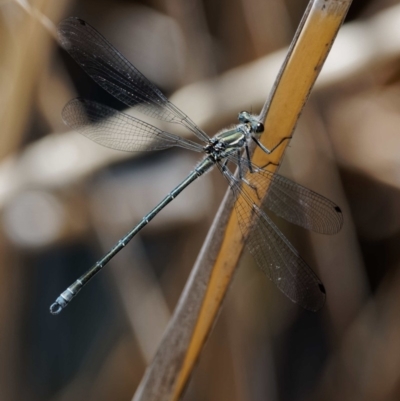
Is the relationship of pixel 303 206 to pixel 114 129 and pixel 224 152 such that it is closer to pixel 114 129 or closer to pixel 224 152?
pixel 224 152

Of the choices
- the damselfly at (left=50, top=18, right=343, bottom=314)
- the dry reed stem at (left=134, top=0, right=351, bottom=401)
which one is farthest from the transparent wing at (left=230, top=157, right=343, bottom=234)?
the dry reed stem at (left=134, top=0, right=351, bottom=401)

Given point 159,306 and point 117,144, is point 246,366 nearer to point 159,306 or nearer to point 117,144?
point 159,306

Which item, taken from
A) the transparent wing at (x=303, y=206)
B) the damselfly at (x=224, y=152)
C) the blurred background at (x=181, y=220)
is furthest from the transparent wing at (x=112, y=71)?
the transparent wing at (x=303, y=206)

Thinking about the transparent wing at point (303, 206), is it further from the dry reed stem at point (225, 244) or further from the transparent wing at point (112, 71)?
the transparent wing at point (112, 71)

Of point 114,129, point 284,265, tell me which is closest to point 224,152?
point 114,129

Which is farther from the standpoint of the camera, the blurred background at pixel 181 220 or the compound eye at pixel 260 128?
the blurred background at pixel 181 220

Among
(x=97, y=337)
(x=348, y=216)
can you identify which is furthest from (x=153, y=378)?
(x=348, y=216)
